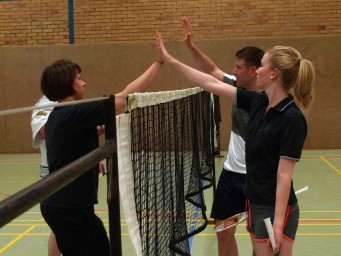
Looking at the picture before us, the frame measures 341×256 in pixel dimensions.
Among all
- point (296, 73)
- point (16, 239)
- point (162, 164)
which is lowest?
point (16, 239)

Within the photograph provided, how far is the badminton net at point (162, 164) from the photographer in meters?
1.92

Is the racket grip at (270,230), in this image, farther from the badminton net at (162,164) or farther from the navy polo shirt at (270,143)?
the badminton net at (162,164)

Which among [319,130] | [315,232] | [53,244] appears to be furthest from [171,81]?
[53,244]

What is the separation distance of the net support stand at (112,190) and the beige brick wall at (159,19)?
29.7 ft

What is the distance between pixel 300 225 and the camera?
508cm

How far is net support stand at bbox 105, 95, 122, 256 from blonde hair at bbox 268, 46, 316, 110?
3.10 feet

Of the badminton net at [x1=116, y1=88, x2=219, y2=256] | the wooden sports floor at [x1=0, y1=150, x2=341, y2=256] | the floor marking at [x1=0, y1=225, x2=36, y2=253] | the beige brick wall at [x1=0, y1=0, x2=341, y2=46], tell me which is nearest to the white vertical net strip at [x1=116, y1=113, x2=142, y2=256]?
the badminton net at [x1=116, y1=88, x2=219, y2=256]

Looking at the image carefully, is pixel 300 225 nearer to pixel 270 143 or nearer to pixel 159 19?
pixel 270 143

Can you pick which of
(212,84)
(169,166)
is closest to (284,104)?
(212,84)

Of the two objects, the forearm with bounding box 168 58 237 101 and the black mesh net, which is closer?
the black mesh net

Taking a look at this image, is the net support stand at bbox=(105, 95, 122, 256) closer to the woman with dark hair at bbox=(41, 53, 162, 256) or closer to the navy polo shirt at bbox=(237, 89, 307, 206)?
the woman with dark hair at bbox=(41, 53, 162, 256)

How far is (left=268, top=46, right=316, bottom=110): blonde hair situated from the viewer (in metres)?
2.20

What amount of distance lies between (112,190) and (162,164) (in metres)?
1.32

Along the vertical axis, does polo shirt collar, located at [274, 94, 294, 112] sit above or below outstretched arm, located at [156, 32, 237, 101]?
below
